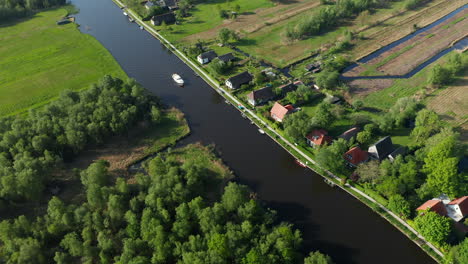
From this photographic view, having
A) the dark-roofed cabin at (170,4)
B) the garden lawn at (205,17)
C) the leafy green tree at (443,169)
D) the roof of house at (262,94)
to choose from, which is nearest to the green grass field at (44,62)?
the garden lawn at (205,17)

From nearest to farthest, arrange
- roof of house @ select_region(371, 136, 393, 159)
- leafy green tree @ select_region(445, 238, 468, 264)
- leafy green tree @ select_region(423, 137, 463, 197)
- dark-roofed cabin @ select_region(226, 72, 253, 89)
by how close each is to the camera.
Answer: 1. leafy green tree @ select_region(445, 238, 468, 264)
2. leafy green tree @ select_region(423, 137, 463, 197)
3. roof of house @ select_region(371, 136, 393, 159)
4. dark-roofed cabin @ select_region(226, 72, 253, 89)

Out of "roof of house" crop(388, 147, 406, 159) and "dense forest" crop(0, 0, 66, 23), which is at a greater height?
"dense forest" crop(0, 0, 66, 23)

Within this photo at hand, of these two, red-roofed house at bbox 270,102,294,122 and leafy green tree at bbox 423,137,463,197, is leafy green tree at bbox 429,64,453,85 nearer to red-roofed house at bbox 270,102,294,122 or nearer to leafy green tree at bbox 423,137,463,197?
leafy green tree at bbox 423,137,463,197

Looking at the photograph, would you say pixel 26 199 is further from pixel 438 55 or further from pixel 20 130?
pixel 438 55

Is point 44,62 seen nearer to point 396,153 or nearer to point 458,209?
point 396,153

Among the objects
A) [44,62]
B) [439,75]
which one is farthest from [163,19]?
[439,75]

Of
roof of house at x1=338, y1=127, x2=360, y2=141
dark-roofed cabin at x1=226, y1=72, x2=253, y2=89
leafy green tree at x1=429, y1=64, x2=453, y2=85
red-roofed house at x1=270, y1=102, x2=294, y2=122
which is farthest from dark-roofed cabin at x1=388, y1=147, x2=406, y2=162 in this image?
dark-roofed cabin at x1=226, y1=72, x2=253, y2=89

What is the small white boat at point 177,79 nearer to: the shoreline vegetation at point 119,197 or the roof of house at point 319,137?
the shoreline vegetation at point 119,197
